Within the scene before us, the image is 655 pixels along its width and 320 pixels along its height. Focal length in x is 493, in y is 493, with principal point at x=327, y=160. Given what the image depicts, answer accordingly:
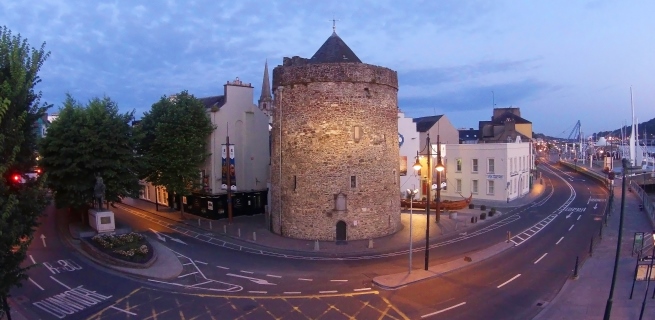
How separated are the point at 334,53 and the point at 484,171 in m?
27.0

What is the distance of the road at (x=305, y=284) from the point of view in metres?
20.6

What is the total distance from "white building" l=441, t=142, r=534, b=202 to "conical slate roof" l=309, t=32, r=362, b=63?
22560 millimetres

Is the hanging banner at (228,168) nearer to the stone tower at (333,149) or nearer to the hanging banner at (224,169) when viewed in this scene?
the hanging banner at (224,169)

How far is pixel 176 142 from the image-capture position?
138 ft

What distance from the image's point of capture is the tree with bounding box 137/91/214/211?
138 ft

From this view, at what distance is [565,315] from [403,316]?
6148 millimetres

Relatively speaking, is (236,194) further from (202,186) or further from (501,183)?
(501,183)

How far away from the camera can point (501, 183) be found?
5659 cm

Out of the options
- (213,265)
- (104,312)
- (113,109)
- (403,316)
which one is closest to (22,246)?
(104,312)

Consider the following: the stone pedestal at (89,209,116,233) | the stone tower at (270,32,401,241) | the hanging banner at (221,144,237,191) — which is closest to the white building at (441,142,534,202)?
the stone tower at (270,32,401,241)

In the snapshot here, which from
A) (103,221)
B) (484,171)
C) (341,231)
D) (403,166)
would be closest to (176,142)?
(103,221)

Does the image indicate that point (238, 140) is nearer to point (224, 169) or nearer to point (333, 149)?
point (224, 169)

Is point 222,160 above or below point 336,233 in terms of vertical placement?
above

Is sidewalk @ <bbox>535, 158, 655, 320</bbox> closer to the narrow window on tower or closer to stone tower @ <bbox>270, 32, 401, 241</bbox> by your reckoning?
stone tower @ <bbox>270, 32, 401, 241</bbox>
